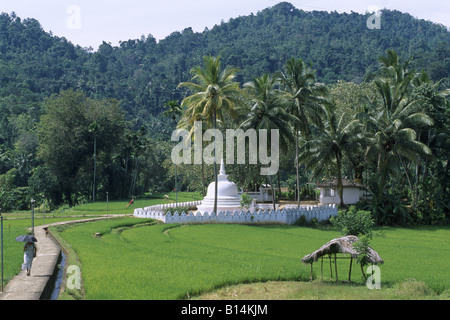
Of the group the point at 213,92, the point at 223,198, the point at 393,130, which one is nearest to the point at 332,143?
the point at 393,130

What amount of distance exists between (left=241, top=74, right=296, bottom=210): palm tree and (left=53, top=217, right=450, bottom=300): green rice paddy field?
940 cm

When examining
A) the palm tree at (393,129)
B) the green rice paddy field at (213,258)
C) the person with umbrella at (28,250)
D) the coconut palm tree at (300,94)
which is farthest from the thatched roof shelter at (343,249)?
the palm tree at (393,129)

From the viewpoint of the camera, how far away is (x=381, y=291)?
17.3 m

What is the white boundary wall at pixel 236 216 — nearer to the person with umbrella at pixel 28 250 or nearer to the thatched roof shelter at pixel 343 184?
the thatched roof shelter at pixel 343 184

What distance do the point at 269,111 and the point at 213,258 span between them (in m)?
23.2

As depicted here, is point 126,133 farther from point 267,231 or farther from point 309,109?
point 267,231

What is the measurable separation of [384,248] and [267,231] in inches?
381

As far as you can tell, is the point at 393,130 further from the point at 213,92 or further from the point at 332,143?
the point at 213,92

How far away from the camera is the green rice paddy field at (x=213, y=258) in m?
17.5

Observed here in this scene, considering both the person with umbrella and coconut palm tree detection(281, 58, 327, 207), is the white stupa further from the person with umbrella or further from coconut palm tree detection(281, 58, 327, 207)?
the person with umbrella

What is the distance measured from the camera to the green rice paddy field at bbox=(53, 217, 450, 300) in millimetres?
17547

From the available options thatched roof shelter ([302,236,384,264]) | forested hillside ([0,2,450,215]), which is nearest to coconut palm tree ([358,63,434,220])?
forested hillside ([0,2,450,215])

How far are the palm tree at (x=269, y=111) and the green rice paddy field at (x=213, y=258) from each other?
9399 millimetres
